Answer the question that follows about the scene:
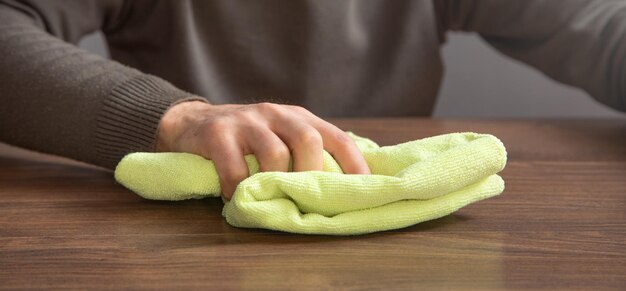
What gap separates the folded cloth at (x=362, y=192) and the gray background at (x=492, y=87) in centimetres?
109

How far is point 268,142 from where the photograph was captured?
0.60 meters

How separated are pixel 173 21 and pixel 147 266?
73cm

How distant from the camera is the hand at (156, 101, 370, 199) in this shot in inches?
23.3

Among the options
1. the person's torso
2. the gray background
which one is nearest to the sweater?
the person's torso

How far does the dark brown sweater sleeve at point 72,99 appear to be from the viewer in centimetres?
75

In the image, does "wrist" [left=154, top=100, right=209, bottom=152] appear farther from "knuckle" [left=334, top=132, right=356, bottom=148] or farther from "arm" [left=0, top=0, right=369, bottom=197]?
"knuckle" [left=334, top=132, right=356, bottom=148]

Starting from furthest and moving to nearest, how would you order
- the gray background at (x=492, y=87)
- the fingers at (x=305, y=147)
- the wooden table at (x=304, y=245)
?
the gray background at (x=492, y=87) < the fingers at (x=305, y=147) < the wooden table at (x=304, y=245)

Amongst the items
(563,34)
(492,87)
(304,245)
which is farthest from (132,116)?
(492,87)

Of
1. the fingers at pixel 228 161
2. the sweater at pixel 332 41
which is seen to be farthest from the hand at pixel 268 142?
the sweater at pixel 332 41

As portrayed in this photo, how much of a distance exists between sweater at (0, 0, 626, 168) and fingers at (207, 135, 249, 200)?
406 mm

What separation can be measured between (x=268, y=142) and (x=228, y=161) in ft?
0.11

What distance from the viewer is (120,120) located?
2.49 feet

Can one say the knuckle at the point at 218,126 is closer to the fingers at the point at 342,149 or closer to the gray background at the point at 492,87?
the fingers at the point at 342,149

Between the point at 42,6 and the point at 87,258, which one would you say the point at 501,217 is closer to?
the point at 87,258
